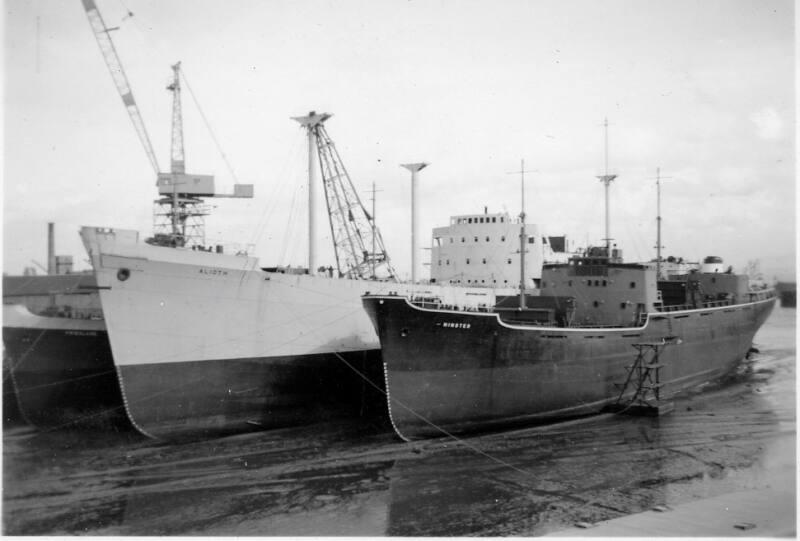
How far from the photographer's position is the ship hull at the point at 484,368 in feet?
51.9

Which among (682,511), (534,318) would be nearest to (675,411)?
(534,318)

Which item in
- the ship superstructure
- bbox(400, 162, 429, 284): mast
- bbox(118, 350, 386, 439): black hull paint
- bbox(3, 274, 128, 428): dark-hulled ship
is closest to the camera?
bbox(118, 350, 386, 439): black hull paint

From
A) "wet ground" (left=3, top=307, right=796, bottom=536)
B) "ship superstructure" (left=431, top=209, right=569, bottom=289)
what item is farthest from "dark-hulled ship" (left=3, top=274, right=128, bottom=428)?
"ship superstructure" (left=431, top=209, right=569, bottom=289)

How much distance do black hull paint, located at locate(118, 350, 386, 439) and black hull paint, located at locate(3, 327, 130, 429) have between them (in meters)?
3.29

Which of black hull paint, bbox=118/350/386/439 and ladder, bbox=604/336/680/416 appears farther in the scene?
ladder, bbox=604/336/680/416

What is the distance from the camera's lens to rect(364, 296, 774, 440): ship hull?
15820mm

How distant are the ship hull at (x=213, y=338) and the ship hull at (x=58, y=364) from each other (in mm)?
3852

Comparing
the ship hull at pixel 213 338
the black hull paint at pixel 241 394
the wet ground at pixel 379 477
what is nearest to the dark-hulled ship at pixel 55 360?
the wet ground at pixel 379 477

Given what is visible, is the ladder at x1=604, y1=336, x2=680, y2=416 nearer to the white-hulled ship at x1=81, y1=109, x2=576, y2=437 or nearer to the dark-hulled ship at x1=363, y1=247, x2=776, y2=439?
the dark-hulled ship at x1=363, y1=247, x2=776, y2=439

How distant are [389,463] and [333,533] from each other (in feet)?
12.1

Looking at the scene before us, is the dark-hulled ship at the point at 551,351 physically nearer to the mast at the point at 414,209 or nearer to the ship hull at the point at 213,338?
the ship hull at the point at 213,338

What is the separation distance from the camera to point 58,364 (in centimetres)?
2100

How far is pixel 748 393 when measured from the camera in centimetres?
2314

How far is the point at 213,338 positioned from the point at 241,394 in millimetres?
1835
